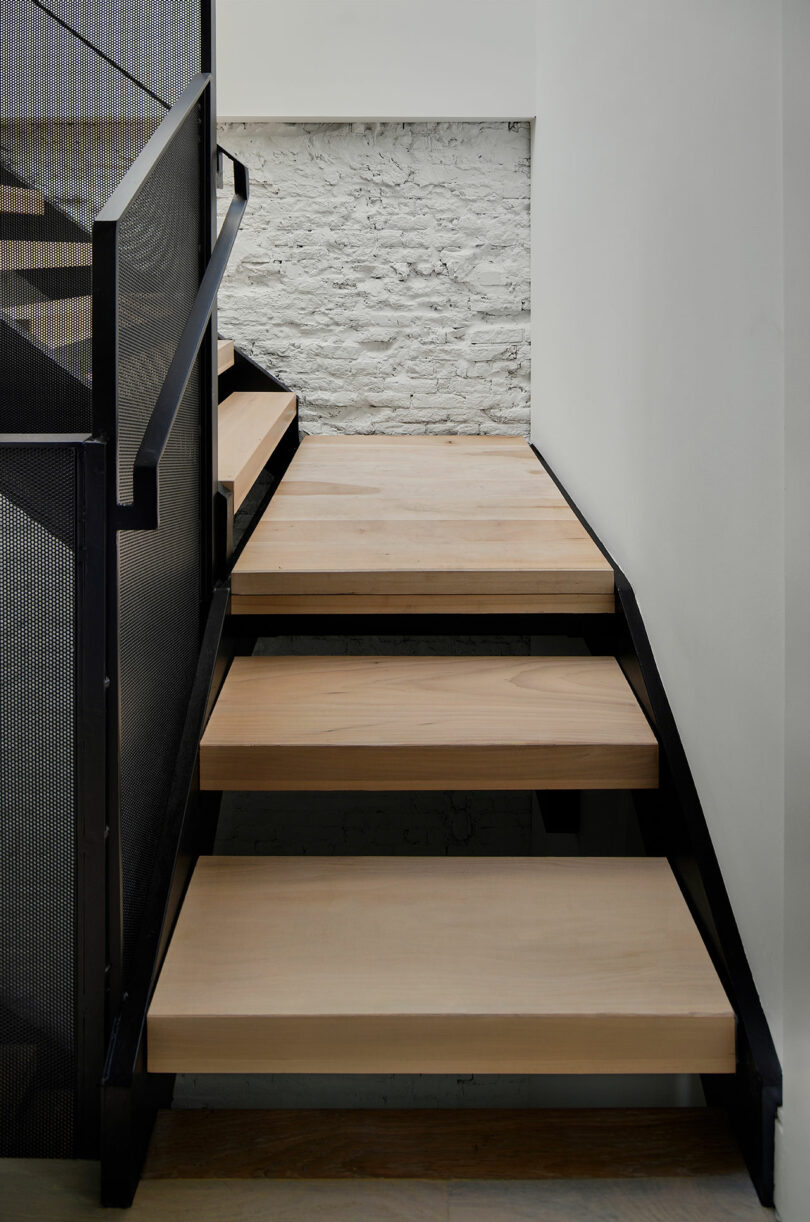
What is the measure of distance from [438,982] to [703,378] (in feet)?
3.33

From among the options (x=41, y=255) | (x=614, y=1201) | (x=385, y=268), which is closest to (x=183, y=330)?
(x=41, y=255)

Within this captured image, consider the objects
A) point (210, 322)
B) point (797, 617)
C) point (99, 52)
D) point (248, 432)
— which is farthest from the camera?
point (248, 432)

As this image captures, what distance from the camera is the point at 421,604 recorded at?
6.52 ft

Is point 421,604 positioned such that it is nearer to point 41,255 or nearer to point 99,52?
point 41,255

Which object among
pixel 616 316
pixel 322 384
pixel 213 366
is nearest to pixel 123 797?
pixel 213 366

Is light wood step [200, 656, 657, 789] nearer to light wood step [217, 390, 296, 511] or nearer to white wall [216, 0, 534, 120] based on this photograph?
light wood step [217, 390, 296, 511]

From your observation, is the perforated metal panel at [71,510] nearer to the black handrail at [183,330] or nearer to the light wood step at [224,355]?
the black handrail at [183,330]

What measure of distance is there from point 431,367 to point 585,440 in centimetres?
134

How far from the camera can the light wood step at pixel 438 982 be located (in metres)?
1.26

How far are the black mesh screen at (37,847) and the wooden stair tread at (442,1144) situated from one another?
0.63 ft

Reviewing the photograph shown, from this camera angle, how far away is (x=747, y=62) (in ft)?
4.10

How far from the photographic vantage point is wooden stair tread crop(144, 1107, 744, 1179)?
125 cm

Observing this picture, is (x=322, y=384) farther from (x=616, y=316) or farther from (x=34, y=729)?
(x=34, y=729)

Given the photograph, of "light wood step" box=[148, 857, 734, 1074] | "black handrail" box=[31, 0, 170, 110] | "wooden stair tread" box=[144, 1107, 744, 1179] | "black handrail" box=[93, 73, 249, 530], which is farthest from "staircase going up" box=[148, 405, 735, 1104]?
"black handrail" box=[31, 0, 170, 110]
